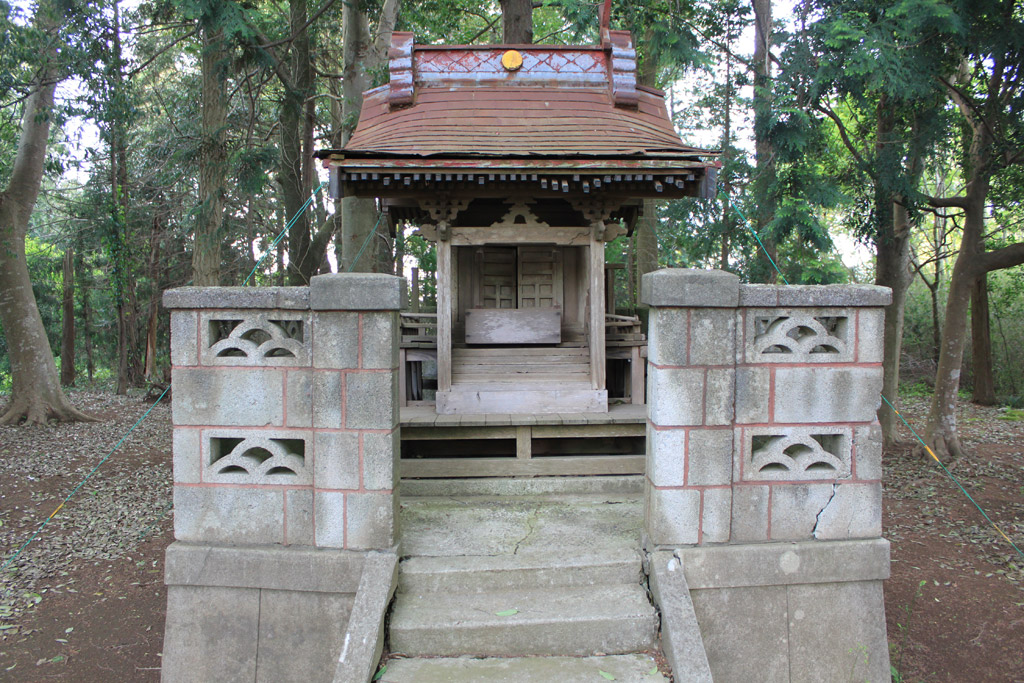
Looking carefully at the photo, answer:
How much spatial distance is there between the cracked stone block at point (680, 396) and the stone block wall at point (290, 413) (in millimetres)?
1439

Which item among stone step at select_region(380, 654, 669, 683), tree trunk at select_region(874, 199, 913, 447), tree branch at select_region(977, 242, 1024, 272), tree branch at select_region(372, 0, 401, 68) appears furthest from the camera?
tree branch at select_region(372, 0, 401, 68)

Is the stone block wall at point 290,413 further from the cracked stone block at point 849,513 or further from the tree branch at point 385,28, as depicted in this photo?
the tree branch at point 385,28

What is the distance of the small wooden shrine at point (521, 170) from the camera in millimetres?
5824

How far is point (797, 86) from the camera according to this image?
8.28 metres

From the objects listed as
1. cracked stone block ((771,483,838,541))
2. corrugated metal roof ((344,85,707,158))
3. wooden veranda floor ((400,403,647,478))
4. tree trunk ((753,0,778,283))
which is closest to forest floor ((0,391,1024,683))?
cracked stone block ((771,483,838,541))

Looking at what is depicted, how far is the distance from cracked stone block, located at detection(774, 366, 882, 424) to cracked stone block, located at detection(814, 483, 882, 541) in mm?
392

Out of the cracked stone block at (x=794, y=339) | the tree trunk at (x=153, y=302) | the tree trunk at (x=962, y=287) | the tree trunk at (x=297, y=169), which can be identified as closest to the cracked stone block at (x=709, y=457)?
the cracked stone block at (x=794, y=339)

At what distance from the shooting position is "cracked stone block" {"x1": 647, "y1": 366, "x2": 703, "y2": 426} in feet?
11.9

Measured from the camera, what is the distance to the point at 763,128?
325 inches

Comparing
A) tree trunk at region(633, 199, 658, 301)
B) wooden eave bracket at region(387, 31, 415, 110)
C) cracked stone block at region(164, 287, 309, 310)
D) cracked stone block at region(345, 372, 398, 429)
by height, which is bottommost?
cracked stone block at region(345, 372, 398, 429)

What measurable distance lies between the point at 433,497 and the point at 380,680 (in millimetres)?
2014

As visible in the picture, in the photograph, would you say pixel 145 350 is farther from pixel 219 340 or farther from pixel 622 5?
pixel 219 340

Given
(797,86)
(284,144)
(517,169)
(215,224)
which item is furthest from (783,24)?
(284,144)

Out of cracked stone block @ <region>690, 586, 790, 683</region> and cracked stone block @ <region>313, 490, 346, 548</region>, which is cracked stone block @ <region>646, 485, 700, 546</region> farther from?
cracked stone block @ <region>313, 490, 346, 548</region>
